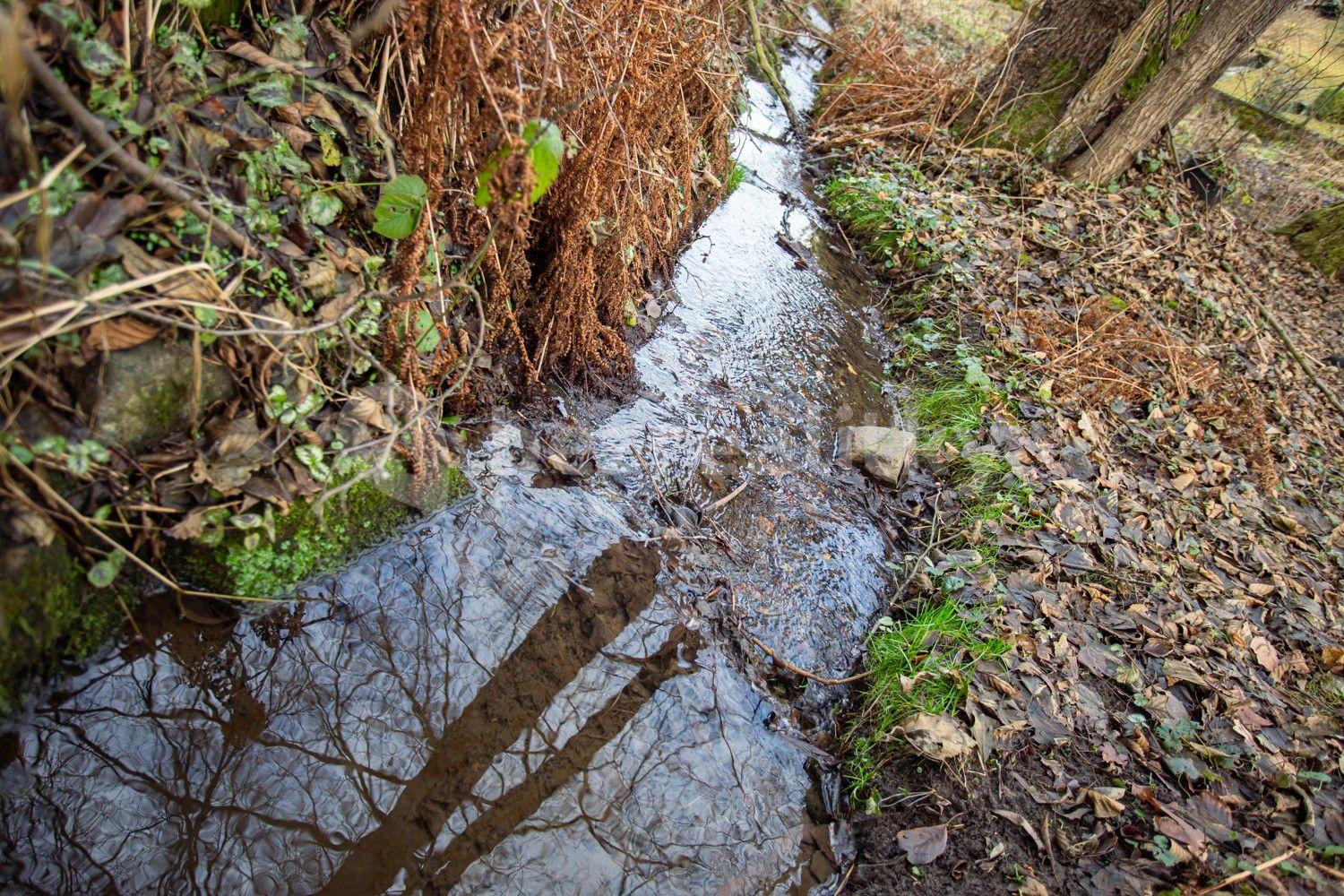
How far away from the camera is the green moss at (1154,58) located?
5730 millimetres

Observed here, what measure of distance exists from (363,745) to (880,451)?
8.92ft

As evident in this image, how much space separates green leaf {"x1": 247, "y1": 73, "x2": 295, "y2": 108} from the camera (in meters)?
1.85

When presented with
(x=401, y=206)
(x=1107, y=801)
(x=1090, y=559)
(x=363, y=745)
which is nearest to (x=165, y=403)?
(x=401, y=206)

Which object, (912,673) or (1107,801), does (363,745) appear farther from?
(1107,801)

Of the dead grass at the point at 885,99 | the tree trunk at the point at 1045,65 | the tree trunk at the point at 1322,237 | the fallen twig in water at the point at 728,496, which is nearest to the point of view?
the fallen twig in water at the point at 728,496

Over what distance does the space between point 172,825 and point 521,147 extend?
5.97ft

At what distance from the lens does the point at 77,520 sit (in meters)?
1.59

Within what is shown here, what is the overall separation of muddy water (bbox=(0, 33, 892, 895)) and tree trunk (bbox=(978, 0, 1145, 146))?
5161 millimetres

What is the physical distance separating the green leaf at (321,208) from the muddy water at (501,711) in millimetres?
968

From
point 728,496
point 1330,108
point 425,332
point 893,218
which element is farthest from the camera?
point 1330,108

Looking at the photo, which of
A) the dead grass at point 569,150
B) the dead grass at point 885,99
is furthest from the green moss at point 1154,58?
the dead grass at point 569,150

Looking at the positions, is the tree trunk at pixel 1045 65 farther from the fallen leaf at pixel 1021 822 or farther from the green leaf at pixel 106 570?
the green leaf at pixel 106 570

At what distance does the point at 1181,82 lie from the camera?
5.82 m

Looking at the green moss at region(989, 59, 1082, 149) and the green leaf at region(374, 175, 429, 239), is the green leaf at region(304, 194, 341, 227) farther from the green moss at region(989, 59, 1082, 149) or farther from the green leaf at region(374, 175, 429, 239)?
the green moss at region(989, 59, 1082, 149)
